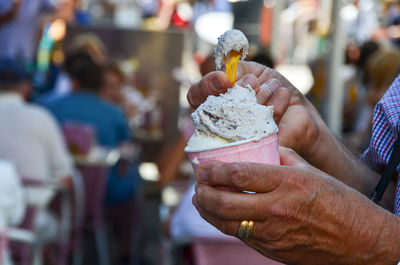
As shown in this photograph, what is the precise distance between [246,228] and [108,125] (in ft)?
17.8

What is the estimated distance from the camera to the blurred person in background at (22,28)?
7.75 meters

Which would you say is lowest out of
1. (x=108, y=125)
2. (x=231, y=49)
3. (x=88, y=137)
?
(x=108, y=125)

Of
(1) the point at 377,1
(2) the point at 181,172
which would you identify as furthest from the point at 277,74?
(1) the point at 377,1

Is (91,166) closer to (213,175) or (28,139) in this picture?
(28,139)

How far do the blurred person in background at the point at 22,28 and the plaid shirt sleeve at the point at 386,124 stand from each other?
19.5ft

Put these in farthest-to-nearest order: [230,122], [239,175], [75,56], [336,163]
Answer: [75,56], [336,163], [230,122], [239,175]

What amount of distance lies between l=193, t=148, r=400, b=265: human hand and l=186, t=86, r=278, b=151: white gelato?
9 cm

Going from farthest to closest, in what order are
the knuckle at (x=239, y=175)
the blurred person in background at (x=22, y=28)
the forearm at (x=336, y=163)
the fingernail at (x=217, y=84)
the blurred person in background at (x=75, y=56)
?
the blurred person in background at (x=22, y=28) < the blurred person in background at (x=75, y=56) < the forearm at (x=336, y=163) < the fingernail at (x=217, y=84) < the knuckle at (x=239, y=175)

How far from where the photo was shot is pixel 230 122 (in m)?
1.36

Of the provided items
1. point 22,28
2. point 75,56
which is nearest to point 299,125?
point 75,56

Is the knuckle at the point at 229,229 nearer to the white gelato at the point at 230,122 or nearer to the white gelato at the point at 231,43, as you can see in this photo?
the white gelato at the point at 230,122

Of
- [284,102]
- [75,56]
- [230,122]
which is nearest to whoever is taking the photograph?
[230,122]

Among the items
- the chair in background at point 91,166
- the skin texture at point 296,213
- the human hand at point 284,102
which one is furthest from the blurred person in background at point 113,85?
the skin texture at point 296,213

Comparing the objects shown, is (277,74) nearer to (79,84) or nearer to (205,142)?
(205,142)
